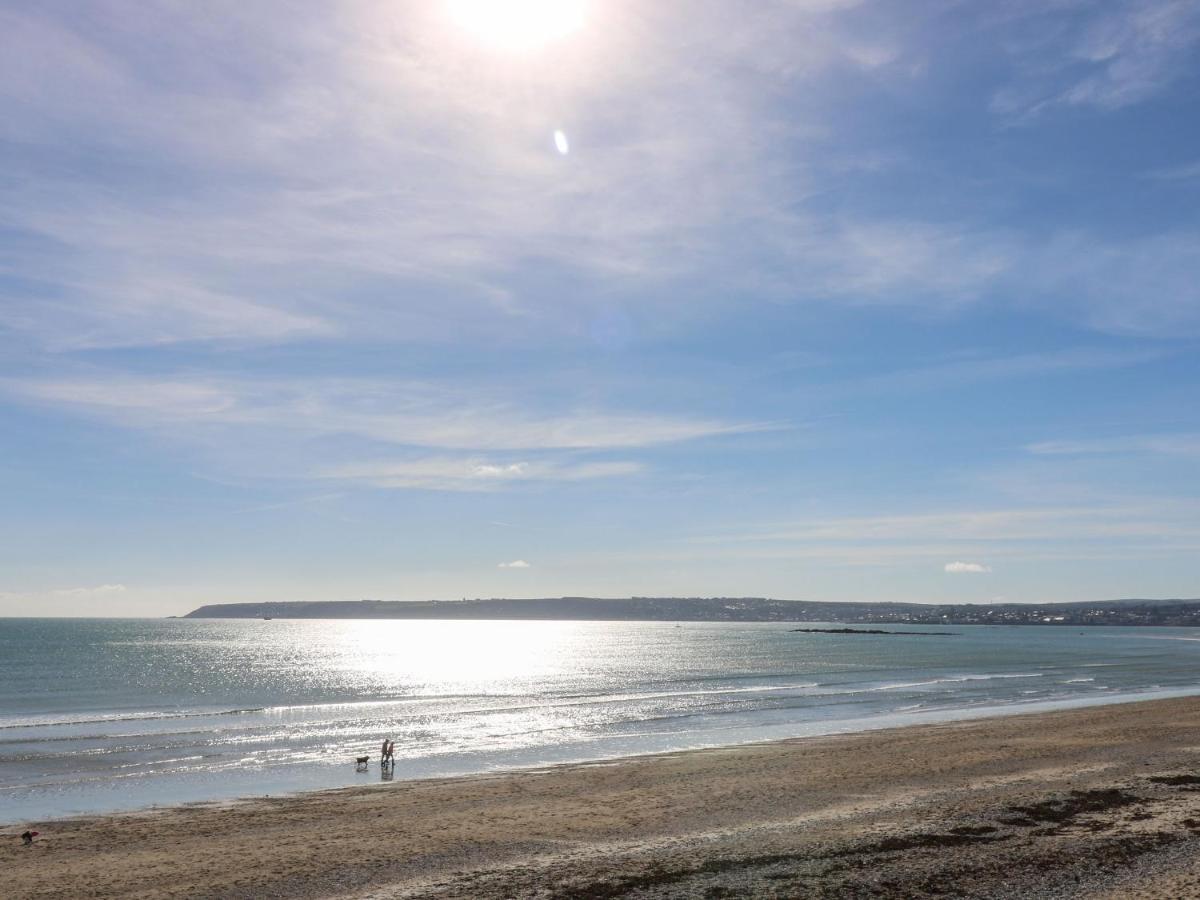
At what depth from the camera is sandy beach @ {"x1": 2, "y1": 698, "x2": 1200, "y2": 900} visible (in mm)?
16188

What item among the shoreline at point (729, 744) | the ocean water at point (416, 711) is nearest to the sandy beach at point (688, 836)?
the shoreline at point (729, 744)

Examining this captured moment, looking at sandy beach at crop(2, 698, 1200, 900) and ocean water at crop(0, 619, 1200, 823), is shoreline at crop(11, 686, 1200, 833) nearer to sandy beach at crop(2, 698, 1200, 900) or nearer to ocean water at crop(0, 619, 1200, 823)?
ocean water at crop(0, 619, 1200, 823)

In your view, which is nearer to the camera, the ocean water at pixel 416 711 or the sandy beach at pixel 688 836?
the sandy beach at pixel 688 836

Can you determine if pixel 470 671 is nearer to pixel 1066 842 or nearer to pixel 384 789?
pixel 384 789

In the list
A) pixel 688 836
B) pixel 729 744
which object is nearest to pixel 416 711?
pixel 729 744

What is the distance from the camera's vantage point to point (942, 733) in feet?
125

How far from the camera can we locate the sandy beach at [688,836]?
16.2 meters

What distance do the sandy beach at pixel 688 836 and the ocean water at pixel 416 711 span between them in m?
5.29

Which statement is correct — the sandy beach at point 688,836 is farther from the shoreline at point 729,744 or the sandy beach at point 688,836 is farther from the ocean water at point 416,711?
the ocean water at point 416,711

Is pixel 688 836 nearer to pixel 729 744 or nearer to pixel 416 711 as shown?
pixel 729 744

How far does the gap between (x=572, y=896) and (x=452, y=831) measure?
654 centimetres

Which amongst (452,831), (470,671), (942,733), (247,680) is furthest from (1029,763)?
(470,671)

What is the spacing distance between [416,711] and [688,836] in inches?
1419

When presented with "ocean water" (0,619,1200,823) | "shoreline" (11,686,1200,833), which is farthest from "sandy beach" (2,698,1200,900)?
"ocean water" (0,619,1200,823)
